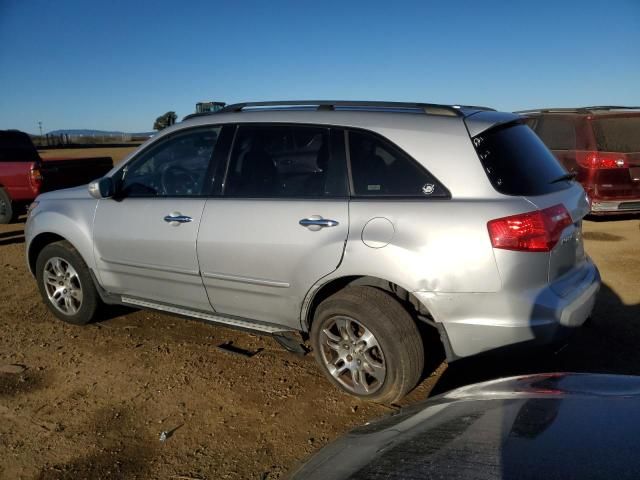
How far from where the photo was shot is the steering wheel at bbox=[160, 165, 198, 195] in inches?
157

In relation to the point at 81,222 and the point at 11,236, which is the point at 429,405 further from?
the point at 11,236

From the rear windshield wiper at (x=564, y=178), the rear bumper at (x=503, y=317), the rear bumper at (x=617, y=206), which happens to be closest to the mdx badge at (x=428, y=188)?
the rear bumper at (x=503, y=317)

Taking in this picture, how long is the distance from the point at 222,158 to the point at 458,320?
6.48 feet

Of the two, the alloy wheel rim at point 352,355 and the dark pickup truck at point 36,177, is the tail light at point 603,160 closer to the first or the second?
the alloy wheel rim at point 352,355

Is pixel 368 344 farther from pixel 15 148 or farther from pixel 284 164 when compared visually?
pixel 15 148

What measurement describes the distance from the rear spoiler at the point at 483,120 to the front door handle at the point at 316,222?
3.13 feet

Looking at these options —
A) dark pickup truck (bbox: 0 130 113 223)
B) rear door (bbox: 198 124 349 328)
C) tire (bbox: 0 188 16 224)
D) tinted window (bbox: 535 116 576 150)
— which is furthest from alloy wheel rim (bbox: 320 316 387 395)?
tire (bbox: 0 188 16 224)

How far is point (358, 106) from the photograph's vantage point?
12.0ft

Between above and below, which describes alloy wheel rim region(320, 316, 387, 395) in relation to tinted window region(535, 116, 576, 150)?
below

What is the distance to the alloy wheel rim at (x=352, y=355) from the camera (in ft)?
10.7

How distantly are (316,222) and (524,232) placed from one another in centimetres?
119

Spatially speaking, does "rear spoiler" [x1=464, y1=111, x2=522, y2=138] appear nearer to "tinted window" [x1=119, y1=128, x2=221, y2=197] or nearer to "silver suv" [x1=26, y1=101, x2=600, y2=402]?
"silver suv" [x1=26, y1=101, x2=600, y2=402]

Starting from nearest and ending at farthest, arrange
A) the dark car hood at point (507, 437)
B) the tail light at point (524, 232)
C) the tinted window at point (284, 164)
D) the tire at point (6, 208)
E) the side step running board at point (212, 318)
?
the dark car hood at point (507, 437)
the tail light at point (524, 232)
the tinted window at point (284, 164)
the side step running board at point (212, 318)
the tire at point (6, 208)

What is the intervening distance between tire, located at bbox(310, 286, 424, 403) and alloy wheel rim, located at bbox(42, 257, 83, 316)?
2391mm
